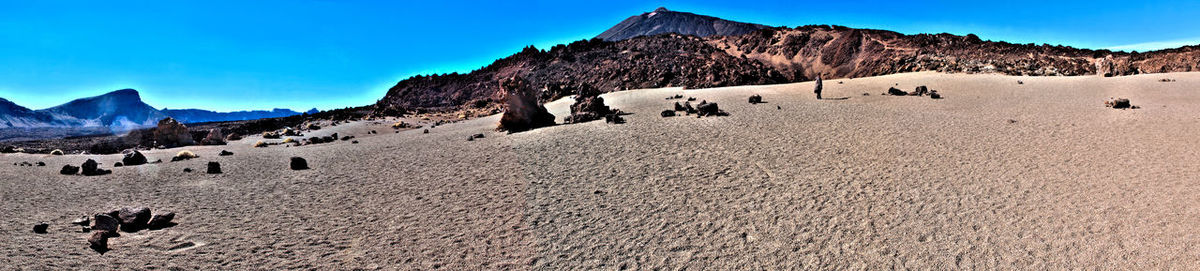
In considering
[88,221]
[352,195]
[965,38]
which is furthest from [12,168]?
[965,38]

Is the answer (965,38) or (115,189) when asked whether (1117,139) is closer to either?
(115,189)

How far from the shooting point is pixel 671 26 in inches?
2852

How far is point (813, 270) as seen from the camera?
3.72m

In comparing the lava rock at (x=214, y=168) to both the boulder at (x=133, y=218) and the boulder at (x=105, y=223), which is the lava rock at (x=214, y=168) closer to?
the boulder at (x=133, y=218)

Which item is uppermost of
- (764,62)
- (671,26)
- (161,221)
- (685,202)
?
(671,26)

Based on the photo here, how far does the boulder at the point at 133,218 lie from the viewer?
4594 mm

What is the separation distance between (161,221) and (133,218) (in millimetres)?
199

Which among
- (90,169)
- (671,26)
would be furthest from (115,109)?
(90,169)

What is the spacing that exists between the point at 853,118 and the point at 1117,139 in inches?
151

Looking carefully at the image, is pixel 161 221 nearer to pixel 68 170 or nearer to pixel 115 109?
pixel 68 170

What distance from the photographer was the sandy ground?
396cm

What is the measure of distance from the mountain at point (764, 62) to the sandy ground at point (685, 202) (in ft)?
53.9

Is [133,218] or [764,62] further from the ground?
[764,62]

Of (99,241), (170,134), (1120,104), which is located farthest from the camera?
(170,134)
